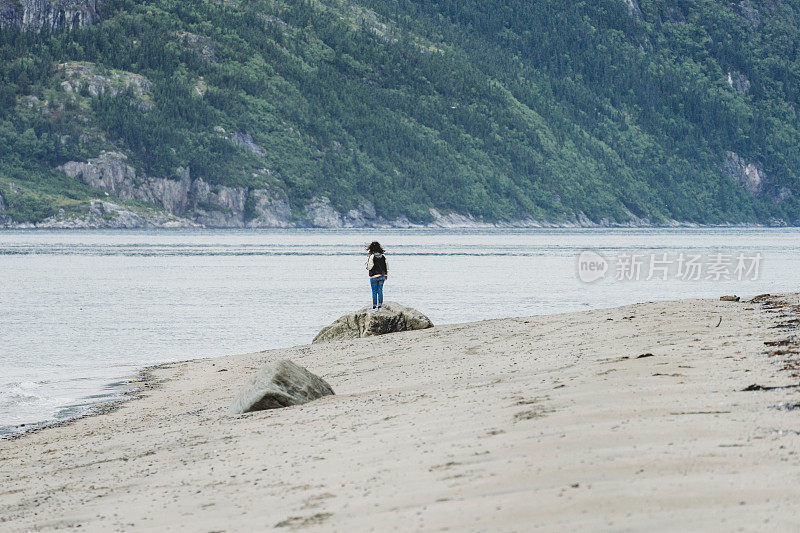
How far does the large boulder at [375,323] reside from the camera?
28016mm

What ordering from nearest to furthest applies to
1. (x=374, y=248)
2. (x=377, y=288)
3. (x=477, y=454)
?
(x=477, y=454)
(x=374, y=248)
(x=377, y=288)

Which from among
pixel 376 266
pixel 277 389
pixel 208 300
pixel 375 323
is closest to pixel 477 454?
pixel 277 389

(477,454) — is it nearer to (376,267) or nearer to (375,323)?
(375,323)

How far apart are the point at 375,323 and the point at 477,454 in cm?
1834

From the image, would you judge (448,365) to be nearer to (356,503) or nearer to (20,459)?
(20,459)

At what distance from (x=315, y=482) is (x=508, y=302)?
1631 inches

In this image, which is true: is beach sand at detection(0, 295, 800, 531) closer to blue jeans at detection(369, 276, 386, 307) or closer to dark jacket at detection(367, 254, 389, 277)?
blue jeans at detection(369, 276, 386, 307)

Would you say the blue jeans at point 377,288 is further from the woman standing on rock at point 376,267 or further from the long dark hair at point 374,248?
the long dark hair at point 374,248

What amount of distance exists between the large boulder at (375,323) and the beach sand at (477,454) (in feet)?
30.8

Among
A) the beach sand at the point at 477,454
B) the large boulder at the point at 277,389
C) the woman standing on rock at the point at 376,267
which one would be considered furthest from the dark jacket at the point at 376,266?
the large boulder at the point at 277,389

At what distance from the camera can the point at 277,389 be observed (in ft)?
52.1

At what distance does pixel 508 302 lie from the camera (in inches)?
1998

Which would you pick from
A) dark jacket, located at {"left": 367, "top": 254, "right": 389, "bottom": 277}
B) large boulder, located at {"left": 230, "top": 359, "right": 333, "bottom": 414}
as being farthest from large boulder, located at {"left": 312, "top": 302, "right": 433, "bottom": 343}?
large boulder, located at {"left": 230, "top": 359, "right": 333, "bottom": 414}

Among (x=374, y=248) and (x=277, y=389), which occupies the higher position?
(x=374, y=248)
